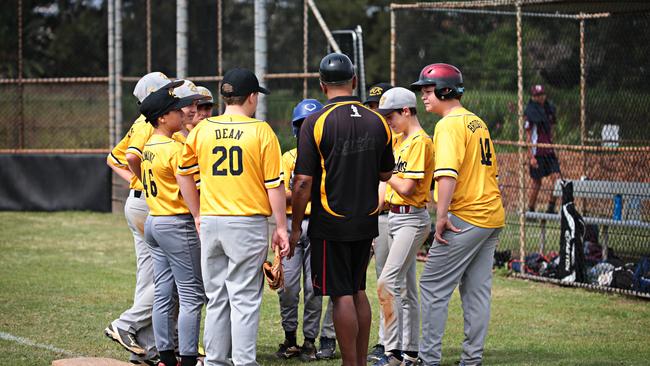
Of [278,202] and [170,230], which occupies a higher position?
[278,202]

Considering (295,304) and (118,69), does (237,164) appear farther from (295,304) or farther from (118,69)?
(118,69)

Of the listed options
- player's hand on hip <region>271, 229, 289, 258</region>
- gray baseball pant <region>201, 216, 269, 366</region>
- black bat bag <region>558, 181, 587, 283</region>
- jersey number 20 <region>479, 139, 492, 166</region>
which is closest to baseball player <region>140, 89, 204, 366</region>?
gray baseball pant <region>201, 216, 269, 366</region>

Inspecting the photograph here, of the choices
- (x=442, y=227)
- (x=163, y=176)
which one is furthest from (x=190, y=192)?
(x=442, y=227)

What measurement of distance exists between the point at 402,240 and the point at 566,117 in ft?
29.5

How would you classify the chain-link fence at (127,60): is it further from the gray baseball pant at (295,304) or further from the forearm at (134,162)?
the forearm at (134,162)

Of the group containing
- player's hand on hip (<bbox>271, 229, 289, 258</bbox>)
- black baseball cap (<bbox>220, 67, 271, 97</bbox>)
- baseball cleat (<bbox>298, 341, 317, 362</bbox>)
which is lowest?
baseball cleat (<bbox>298, 341, 317, 362</bbox>)

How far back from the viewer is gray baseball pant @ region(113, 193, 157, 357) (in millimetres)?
7539

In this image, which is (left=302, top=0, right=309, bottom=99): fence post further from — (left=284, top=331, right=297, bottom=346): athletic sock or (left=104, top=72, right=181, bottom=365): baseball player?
(left=284, top=331, right=297, bottom=346): athletic sock

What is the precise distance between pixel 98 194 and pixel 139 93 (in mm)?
10066

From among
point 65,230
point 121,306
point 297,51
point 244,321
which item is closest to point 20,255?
point 65,230

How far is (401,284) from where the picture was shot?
7.47 m

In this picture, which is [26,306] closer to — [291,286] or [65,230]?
[291,286]

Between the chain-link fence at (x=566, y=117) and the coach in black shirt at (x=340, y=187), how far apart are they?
4.56m

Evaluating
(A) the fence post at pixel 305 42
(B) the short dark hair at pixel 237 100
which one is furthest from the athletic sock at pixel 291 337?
(A) the fence post at pixel 305 42
